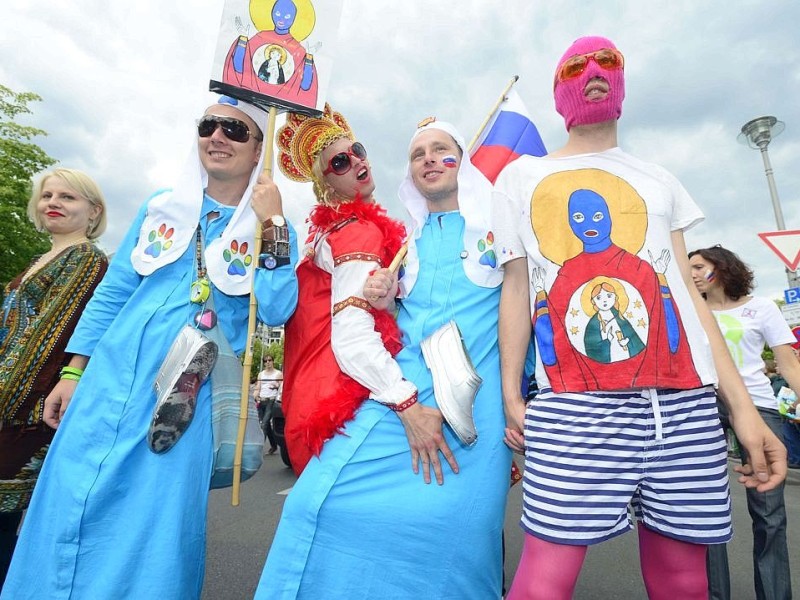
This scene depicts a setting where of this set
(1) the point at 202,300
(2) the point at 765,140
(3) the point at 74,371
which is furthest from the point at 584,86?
(2) the point at 765,140

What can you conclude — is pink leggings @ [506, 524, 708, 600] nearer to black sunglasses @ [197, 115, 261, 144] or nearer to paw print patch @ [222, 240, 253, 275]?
paw print patch @ [222, 240, 253, 275]

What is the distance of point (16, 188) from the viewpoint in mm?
13672

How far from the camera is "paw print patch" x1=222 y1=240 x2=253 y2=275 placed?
183 centimetres

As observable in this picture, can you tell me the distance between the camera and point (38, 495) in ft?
5.38

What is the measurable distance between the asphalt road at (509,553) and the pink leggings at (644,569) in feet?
5.62

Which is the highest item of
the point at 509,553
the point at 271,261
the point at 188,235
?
the point at 188,235

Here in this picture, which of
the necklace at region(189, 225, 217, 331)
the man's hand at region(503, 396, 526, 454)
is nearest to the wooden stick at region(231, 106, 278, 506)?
the necklace at region(189, 225, 217, 331)

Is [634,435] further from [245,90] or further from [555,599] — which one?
[245,90]

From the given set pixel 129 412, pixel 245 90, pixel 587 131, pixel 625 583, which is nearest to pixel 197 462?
pixel 129 412

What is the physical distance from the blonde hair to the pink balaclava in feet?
7.18

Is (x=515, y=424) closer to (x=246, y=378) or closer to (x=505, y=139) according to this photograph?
(x=246, y=378)

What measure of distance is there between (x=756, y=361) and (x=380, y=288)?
239 centimetres

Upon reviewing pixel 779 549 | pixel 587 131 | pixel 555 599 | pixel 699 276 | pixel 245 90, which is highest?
pixel 245 90

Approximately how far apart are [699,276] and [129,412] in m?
2.99
